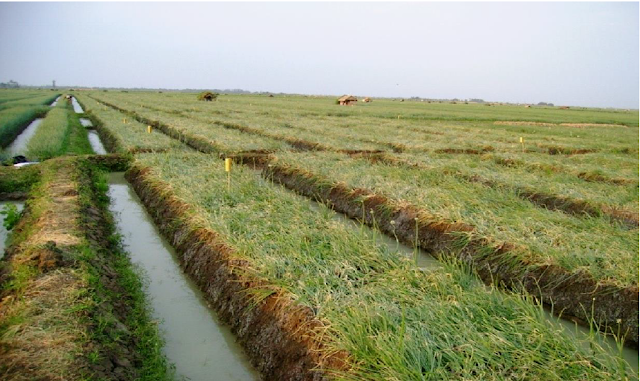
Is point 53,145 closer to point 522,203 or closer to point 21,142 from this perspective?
point 21,142

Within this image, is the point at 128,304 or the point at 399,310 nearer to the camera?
the point at 399,310

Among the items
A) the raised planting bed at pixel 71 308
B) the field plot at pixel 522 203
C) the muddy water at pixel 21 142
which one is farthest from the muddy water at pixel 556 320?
the muddy water at pixel 21 142

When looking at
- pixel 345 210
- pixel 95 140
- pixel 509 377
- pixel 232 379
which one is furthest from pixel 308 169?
pixel 95 140

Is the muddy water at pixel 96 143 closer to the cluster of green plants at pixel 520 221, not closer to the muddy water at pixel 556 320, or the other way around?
the cluster of green plants at pixel 520 221

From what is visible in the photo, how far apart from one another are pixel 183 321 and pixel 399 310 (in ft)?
6.74

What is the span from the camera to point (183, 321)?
4.38 meters

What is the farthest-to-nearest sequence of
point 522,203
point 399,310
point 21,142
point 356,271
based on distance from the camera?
1. point 21,142
2. point 522,203
3. point 356,271
4. point 399,310

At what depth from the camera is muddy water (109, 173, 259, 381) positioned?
367 cm

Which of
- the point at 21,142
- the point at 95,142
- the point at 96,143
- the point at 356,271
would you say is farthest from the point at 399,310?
the point at 21,142

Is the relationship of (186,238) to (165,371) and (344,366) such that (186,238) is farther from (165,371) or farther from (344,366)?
(344,366)

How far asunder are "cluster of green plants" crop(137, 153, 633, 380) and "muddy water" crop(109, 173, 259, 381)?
55 centimetres

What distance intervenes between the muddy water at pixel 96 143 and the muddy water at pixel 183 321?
8.91 meters

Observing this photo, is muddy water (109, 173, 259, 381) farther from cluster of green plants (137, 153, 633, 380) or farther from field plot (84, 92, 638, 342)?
field plot (84, 92, 638, 342)

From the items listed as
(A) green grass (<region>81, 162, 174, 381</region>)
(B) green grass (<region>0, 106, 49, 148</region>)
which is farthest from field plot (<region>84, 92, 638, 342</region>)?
(B) green grass (<region>0, 106, 49, 148</region>)
